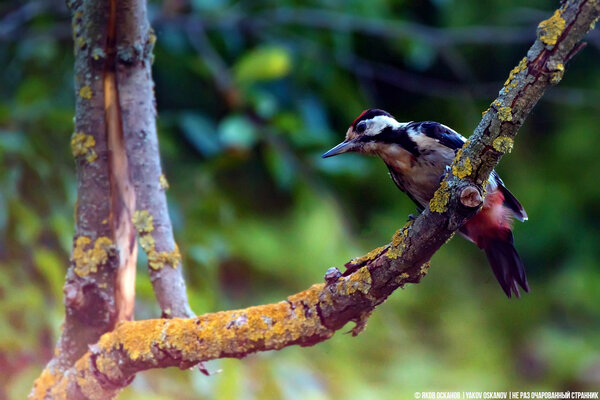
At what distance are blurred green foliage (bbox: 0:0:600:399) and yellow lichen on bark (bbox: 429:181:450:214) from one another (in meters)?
1.28

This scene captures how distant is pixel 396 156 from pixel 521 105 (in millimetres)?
1007

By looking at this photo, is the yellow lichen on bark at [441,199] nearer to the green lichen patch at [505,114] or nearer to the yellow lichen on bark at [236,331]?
the green lichen patch at [505,114]

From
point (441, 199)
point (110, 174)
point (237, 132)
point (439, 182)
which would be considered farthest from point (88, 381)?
point (237, 132)

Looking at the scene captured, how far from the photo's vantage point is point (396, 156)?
7.49ft

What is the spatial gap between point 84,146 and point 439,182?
103 centimetres

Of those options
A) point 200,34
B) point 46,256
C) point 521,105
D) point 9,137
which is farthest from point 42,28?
point 521,105

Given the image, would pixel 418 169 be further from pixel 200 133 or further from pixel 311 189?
pixel 200 133

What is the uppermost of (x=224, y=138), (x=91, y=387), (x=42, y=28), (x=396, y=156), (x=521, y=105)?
(x=42, y=28)

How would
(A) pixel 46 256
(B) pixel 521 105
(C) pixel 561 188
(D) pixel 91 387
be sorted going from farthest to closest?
1. (C) pixel 561 188
2. (A) pixel 46 256
3. (D) pixel 91 387
4. (B) pixel 521 105

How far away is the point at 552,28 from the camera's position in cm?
122

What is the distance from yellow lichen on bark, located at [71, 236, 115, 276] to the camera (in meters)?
1.84

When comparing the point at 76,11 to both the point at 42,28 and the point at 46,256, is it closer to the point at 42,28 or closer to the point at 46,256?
the point at 46,256

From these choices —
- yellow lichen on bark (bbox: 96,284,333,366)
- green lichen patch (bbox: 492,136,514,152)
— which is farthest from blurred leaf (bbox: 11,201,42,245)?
green lichen patch (bbox: 492,136,514,152)

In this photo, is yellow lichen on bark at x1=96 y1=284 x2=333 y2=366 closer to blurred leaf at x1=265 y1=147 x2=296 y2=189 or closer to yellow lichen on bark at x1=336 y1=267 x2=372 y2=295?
yellow lichen on bark at x1=336 y1=267 x2=372 y2=295
